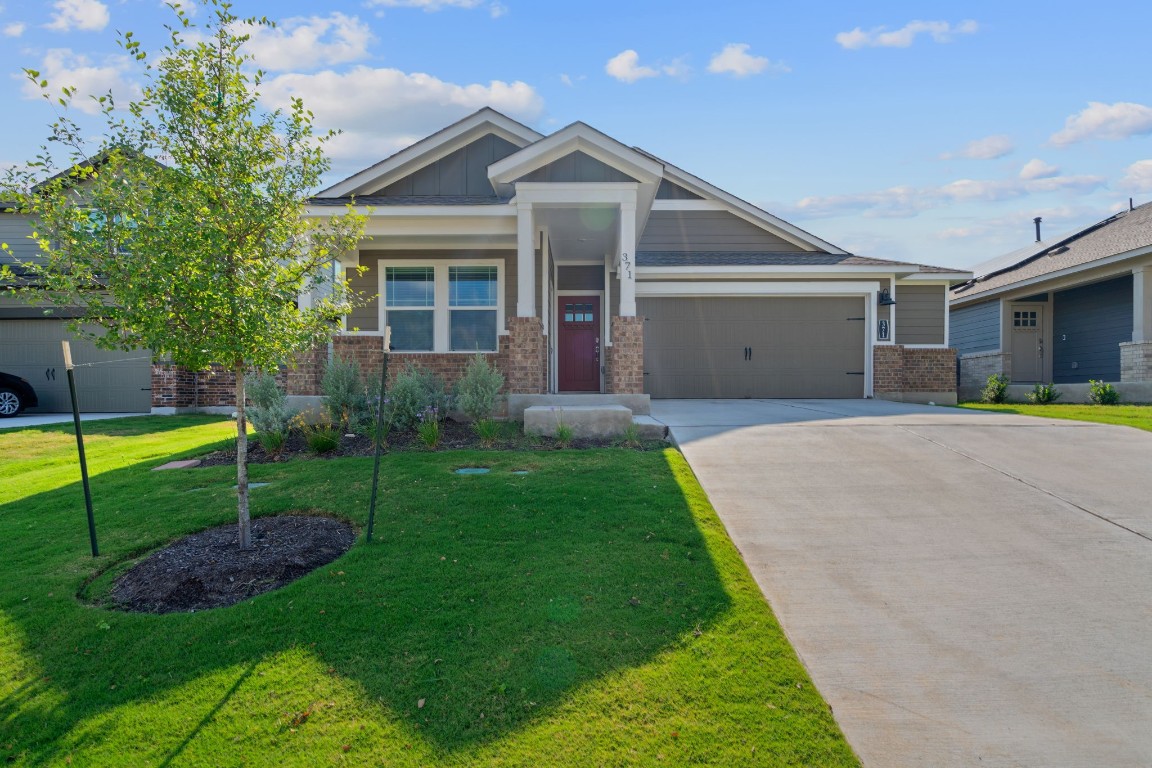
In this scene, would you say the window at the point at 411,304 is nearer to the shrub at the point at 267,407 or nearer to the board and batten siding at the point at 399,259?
the board and batten siding at the point at 399,259

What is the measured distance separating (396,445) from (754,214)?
10.5 meters

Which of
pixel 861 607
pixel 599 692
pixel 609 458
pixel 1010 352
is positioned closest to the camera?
pixel 599 692

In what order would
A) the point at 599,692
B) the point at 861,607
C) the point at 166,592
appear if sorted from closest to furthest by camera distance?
the point at 599,692 < the point at 861,607 < the point at 166,592

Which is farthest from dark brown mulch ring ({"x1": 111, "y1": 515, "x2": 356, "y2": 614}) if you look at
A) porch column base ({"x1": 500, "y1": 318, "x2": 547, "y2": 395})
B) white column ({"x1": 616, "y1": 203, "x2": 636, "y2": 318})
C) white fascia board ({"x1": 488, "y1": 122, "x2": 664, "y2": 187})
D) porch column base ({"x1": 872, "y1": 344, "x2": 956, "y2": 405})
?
porch column base ({"x1": 872, "y1": 344, "x2": 956, "y2": 405})

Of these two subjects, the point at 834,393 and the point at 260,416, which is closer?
the point at 260,416

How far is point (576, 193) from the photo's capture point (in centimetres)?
988

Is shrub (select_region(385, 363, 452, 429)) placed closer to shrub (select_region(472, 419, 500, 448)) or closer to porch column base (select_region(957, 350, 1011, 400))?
shrub (select_region(472, 419, 500, 448))

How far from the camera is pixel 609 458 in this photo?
6.94 m

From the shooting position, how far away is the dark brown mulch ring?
13.3ft

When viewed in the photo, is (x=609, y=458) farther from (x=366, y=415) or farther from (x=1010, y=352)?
(x=1010, y=352)

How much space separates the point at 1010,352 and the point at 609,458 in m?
16.2

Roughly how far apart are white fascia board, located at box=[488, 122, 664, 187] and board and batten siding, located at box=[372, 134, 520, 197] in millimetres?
2637

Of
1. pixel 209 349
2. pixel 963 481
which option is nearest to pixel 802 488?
pixel 963 481

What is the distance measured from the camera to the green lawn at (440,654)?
2701mm
